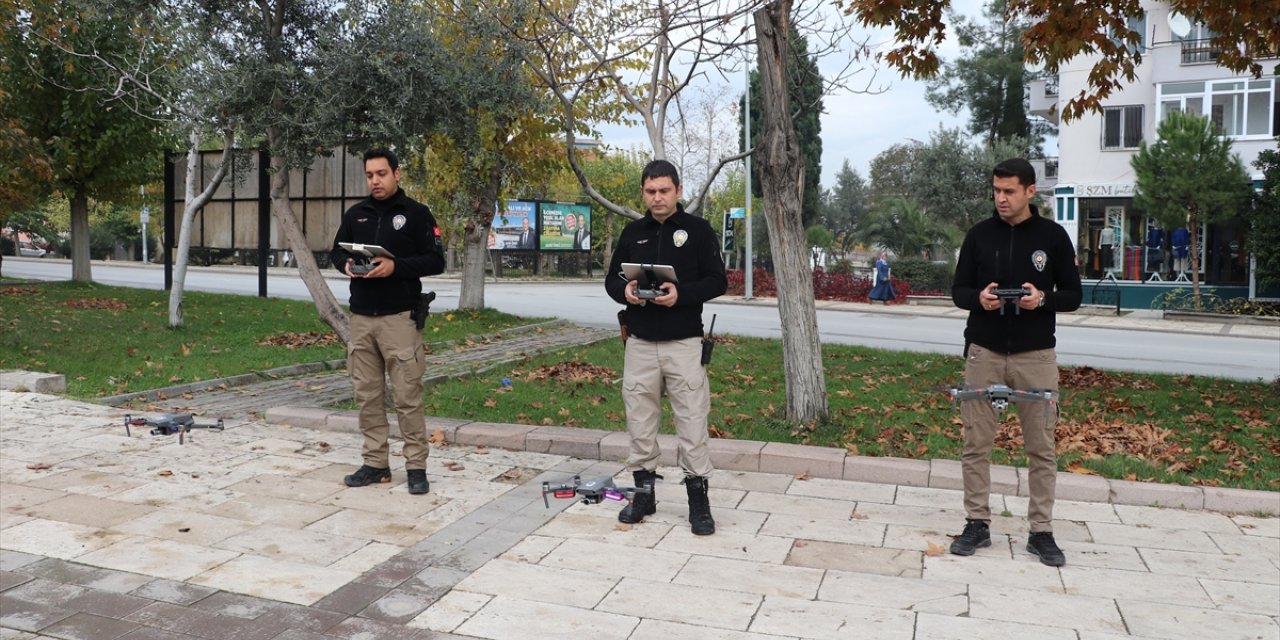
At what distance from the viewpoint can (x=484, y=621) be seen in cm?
436

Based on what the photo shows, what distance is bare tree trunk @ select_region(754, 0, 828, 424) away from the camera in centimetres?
801

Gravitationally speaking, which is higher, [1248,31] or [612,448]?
[1248,31]

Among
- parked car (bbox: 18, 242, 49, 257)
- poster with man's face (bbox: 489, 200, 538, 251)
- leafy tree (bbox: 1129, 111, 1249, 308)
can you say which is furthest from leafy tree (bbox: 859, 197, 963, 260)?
parked car (bbox: 18, 242, 49, 257)

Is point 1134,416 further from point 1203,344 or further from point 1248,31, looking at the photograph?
point 1203,344

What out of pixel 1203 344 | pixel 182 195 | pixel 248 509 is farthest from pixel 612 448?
pixel 182 195

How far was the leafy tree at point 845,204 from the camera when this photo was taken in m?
55.8

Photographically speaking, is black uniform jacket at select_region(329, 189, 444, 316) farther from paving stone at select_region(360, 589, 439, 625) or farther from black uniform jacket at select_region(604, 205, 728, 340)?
paving stone at select_region(360, 589, 439, 625)

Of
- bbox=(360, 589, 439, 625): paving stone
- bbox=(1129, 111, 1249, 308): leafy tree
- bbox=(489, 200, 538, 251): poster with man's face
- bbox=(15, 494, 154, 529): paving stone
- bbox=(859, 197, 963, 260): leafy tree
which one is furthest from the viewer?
bbox=(489, 200, 538, 251): poster with man's face

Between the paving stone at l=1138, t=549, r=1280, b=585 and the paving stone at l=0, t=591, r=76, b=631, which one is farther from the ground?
the paving stone at l=1138, t=549, r=1280, b=585

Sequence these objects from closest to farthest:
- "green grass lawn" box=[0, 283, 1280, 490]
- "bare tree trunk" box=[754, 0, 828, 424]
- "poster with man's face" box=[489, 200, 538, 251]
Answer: "green grass lawn" box=[0, 283, 1280, 490]
"bare tree trunk" box=[754, 0, 828, 424]
"poster with man's face" box=[489, 200, 538, 251]

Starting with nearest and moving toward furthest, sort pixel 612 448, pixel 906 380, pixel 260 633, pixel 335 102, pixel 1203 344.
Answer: pixel 260 633 → pixel 612 448 → pixel 335 102 → pixel 906 380 → pixel 1203 344

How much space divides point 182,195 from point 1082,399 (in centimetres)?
1898

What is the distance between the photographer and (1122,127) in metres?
30.2

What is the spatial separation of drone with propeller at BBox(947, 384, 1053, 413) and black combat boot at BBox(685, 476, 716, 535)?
1.45 meters
